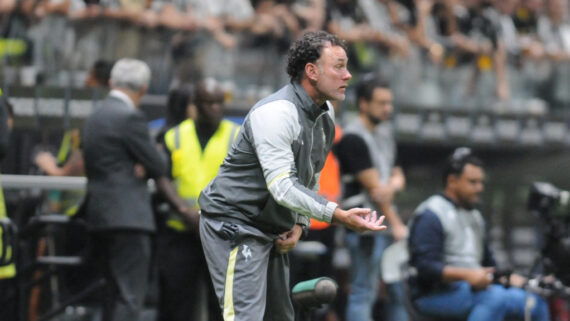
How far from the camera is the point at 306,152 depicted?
4.96 meters

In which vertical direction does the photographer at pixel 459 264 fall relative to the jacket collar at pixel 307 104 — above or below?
below

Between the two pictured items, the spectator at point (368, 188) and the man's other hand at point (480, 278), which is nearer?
the man's other hand at point (480, 278)

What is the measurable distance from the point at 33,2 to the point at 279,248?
194 inches

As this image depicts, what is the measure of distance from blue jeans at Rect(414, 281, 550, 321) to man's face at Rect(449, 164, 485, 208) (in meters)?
0.60

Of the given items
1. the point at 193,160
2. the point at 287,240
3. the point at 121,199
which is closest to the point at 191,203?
the point at 193,160

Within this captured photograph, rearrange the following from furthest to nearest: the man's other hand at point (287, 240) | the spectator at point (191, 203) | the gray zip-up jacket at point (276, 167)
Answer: the spectator at point (191, 203), the man's other hand at point (287, 240), the gray zip-up jacket at point (276, 167)

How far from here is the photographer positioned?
683 cm

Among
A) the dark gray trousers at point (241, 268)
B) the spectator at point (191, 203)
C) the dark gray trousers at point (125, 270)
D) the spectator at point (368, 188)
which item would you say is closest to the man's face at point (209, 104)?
the spectator at point (191, 203)

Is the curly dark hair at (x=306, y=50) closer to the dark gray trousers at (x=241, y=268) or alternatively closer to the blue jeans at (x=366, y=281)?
the dark gray trousers at (x=241, y=268)

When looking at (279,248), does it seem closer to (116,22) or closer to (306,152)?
(306,152)

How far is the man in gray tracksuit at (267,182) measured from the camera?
4.82 metres

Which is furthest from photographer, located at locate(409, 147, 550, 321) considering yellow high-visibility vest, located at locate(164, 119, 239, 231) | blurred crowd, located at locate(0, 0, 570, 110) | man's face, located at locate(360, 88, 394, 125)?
blurred crowd, located at locate(0, 0, 570, 110)

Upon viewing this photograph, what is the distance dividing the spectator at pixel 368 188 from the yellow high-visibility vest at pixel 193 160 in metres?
0.93

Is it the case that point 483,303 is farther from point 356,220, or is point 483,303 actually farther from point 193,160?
point 356,220
